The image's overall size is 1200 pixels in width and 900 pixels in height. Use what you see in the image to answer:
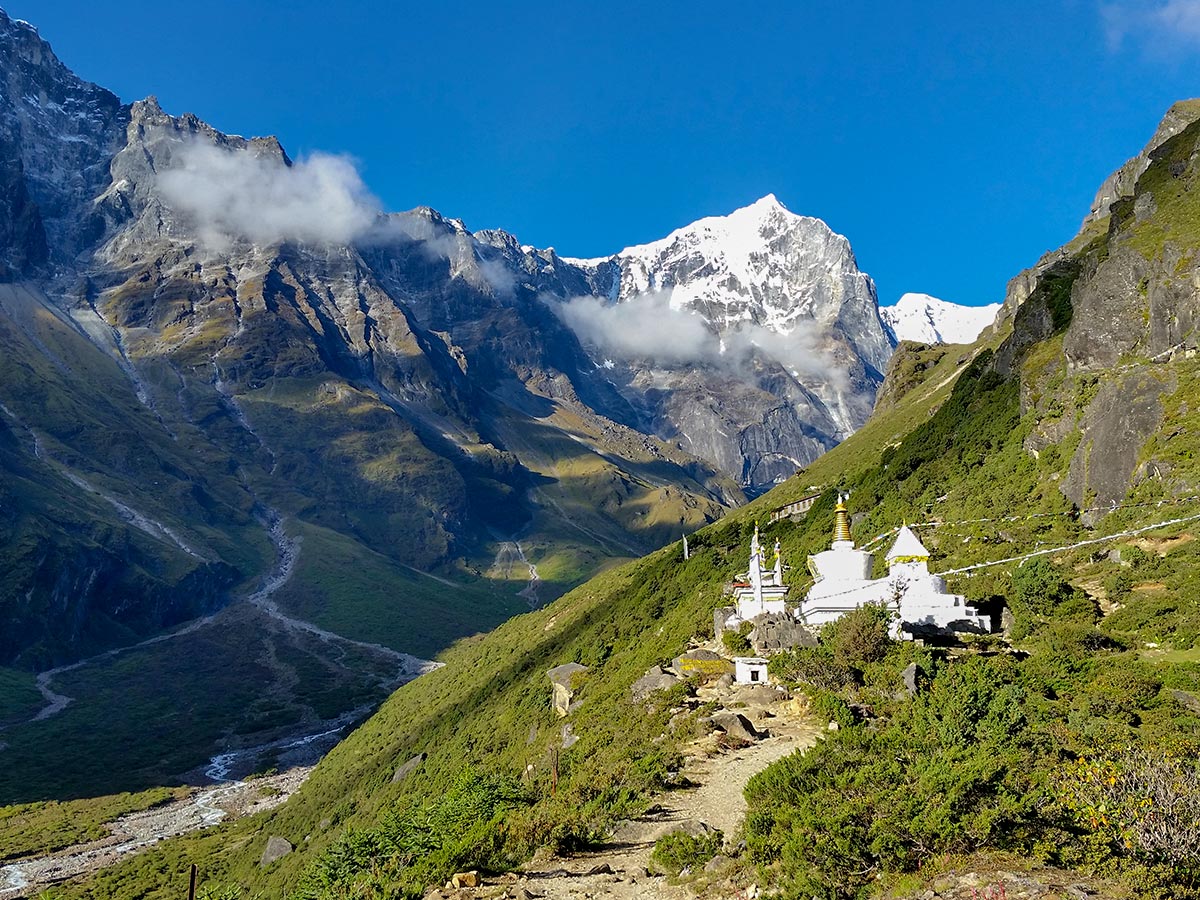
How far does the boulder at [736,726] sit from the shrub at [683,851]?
875 centimetres

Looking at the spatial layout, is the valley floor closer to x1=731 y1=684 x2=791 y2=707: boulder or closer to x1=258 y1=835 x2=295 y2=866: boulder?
x1=258 y1=835 x2=295 y2=866: boulder

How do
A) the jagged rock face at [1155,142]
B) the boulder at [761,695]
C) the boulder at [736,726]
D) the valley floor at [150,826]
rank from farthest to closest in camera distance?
the jagged rock face at [1155,142] → the valley floor at [150,826] → the boulder at [761,695] → the boulder at [736,726]

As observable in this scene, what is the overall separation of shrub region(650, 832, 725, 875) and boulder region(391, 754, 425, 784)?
45.9 metres

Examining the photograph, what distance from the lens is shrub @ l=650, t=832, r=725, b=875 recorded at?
1593 centimetres

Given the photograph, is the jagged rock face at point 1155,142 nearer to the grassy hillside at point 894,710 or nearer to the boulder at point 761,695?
the grassy hillside at point 894,710

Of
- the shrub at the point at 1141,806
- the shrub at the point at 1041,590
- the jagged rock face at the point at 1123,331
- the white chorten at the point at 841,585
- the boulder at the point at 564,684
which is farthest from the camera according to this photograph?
the boulder at the point at 564,684

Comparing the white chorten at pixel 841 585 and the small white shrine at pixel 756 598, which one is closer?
the white chorten at pixel 841 585

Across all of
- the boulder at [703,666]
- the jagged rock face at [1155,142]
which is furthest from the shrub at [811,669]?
the jagged rock face at [1155,142]

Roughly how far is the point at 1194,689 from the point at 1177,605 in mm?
7739

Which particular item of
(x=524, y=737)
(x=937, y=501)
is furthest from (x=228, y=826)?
(x=937, y=501)

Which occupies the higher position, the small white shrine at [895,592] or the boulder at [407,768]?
the small white shrine at [895,592]

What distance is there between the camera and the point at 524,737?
48.8 metres

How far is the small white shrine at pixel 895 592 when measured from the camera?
3509 cm

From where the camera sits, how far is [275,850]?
186ft
